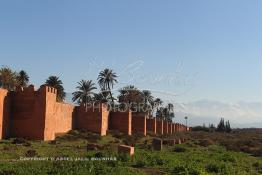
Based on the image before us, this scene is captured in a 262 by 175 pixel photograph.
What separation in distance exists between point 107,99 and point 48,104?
3092 centimetres

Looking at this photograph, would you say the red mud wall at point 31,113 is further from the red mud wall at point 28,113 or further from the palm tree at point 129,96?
the palm tree at point 129,96

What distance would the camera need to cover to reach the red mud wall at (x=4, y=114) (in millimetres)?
29109

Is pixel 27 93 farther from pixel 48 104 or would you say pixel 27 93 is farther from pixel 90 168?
pixel 90 168

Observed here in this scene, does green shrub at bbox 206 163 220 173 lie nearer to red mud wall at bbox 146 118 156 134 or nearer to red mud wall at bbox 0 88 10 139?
red mud wall at bbox 0 88 10 139

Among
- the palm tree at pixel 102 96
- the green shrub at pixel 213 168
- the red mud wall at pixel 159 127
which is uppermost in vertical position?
the palm tree at pixel 102 96

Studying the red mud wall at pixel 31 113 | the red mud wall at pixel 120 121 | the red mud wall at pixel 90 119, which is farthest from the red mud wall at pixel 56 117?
the red mud wall at pixel 120 121

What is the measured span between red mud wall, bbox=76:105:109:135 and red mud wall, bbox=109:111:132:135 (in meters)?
5.58

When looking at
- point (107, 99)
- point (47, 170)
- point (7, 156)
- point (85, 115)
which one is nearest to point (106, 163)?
point (47, 170)

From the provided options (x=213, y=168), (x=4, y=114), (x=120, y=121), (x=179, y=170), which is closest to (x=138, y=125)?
(x=120, y=121)

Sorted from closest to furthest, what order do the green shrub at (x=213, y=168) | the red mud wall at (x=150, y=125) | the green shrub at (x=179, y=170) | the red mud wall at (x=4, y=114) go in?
the green shrub at (x=179, y=170), the green shrub at (x=213, y=168), the red mud wall at (x=4, y=114), the red mud wall at (x=150, y=125)

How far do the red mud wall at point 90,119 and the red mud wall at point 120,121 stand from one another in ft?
18.3

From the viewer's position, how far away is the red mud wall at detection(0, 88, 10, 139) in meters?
29.1

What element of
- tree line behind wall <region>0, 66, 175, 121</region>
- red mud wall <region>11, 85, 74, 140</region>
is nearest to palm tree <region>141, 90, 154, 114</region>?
tree line behind wall <region>0, 66, 175, 121</region>

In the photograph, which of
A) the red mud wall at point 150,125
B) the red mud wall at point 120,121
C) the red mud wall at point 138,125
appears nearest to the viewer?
the red mud wall at point 120,121
